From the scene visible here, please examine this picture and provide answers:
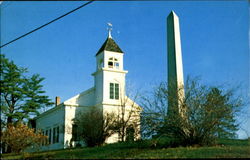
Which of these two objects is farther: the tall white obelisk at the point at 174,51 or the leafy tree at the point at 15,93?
the leafy tree at the point at 15,93

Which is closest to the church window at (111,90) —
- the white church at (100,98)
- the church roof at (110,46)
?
the white church at (100,98)

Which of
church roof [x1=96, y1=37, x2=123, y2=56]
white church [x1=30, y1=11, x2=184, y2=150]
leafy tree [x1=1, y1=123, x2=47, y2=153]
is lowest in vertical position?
leafy tree [x1=1, y1=123, x2=47, y2=153]

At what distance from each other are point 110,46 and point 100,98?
4.10 meters

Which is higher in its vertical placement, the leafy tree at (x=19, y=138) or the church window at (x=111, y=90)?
the church window at (x=111, y=90)

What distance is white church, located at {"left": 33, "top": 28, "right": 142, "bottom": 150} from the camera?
23188mm

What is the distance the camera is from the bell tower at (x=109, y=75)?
23.9 meters

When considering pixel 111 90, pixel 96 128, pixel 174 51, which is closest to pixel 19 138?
pixel 96 128

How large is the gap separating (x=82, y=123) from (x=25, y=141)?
326 centimetres

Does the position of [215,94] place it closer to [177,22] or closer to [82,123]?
[177,22]

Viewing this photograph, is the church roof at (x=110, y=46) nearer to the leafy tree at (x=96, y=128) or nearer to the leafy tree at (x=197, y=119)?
the leafy tree at (x=96, y=128)

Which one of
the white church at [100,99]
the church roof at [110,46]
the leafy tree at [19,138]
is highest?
the church roof at [110,46]

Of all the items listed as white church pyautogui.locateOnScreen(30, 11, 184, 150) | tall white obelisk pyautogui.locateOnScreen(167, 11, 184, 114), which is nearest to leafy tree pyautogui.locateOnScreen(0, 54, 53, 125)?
white church pyautogui.locateOnScreen(30, 11, 184, 150)

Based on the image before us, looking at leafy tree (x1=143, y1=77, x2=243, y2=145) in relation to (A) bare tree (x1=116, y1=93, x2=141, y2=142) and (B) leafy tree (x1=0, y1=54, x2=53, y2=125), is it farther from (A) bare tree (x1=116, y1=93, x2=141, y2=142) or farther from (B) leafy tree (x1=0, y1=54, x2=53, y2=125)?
(B) leafy tree (x1=0, y1=54, x2=53, y2=125)

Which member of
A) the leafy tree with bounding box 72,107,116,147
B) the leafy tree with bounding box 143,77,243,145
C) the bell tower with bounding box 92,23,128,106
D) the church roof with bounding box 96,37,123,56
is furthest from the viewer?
the church roof with bounding box 96,37,123,56
